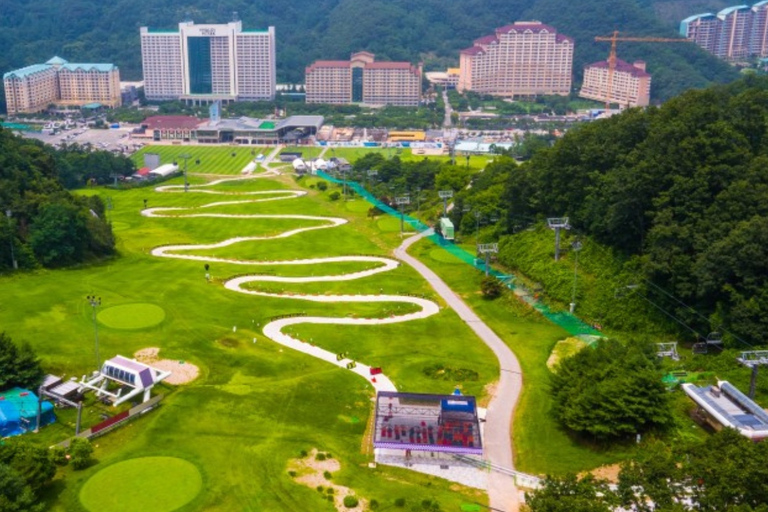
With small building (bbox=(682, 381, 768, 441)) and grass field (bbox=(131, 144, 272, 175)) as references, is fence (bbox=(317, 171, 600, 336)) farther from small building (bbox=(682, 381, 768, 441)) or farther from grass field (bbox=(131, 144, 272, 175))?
grass field (bbox=(131, 144, 272, 175))

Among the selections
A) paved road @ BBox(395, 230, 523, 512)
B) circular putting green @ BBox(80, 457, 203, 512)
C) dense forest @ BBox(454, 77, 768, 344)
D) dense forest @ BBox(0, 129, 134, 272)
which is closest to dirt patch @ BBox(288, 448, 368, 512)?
circular putting green @ BBox(80, 457, 203, 512)

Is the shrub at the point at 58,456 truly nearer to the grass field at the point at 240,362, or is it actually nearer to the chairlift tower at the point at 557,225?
the grass field at the point at 240,362

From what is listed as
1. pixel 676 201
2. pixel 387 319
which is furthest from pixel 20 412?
pixel 676 201

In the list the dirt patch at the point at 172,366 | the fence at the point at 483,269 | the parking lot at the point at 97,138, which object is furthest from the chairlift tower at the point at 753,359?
the parking lot at the point at 97,138

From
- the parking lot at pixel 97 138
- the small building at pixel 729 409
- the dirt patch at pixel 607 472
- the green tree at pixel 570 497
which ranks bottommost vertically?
the dirt patch at pixel 607 472

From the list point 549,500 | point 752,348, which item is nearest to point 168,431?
point 549,500

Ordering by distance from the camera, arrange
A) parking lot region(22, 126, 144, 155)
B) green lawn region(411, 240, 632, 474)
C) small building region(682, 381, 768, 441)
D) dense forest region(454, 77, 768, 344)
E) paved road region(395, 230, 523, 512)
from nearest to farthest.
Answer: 1. paved road region(395, 230, 523, 512)
2. small building region(682, 381, 768, 441)
3. green lawn region(411, 240, 632, 474)
4. dense forest region(454, 77, 768, 344)
5. parking lot region(22, 126, 144, 155)

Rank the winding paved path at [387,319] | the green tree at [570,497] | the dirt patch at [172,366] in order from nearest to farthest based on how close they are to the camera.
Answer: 1. the green tree at [570,497]
2. the winding paved path at [387,319]
3. the dirt patch at [172,366]
